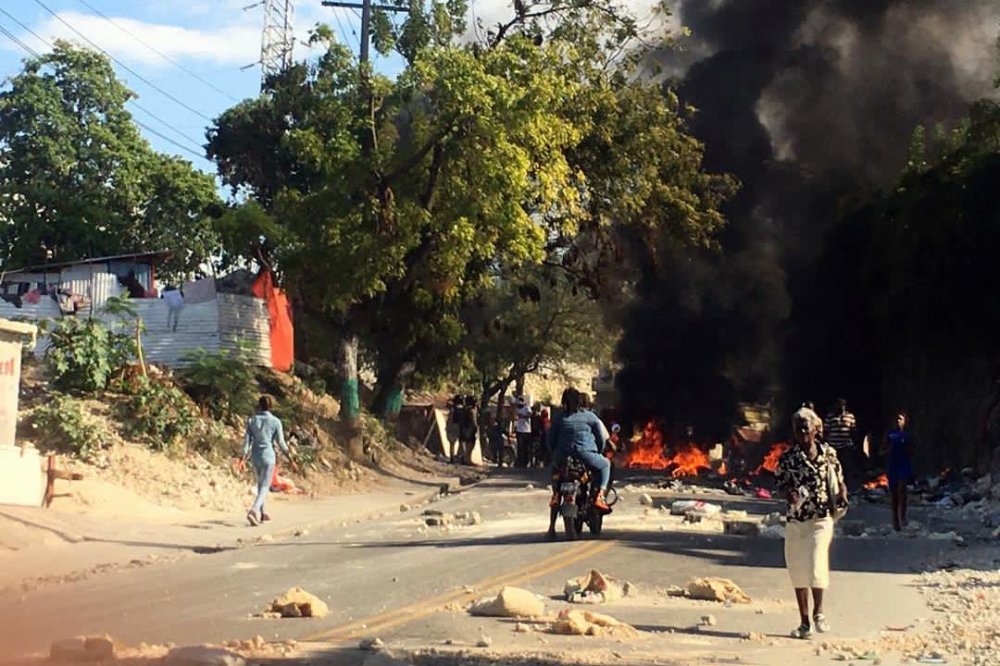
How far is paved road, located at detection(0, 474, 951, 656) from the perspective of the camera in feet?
30.7

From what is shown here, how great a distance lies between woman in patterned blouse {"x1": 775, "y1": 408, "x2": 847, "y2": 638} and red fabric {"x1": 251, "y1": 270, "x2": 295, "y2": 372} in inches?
846

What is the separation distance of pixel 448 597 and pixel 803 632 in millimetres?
3088

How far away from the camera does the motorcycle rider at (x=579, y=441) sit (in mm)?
15477

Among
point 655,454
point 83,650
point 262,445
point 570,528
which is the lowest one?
point 83,650

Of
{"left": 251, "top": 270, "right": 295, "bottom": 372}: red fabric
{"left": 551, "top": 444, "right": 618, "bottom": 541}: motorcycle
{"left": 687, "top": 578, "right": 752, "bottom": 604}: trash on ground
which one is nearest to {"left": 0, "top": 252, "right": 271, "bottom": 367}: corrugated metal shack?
{"left": 251, "top": 270, "right": 295, "bottom": 372}: red fabric

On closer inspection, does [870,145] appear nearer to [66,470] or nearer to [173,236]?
[173,236]

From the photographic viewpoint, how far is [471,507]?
870 inches

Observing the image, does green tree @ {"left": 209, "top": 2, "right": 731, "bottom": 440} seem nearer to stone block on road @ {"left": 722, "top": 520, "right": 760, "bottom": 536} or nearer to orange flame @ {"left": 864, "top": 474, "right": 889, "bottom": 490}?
orange flame @ {"left": 864, "top": 474, "right": 889, "bottom": 490}

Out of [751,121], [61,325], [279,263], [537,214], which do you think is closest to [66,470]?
[61,325]

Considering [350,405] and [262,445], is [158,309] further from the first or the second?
[262,445]

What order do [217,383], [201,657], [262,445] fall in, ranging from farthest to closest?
1. [217,383]
2. [262,445]
3. [201,657]

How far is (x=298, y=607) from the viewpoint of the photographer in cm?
988

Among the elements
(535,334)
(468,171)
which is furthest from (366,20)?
(535,334)

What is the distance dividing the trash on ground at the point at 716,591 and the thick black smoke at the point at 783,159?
25.9 metres
